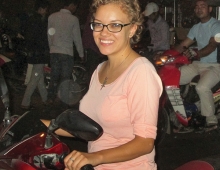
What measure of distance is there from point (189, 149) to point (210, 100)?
0.75 meters

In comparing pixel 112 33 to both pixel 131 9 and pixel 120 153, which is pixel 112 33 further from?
pixel 120 153

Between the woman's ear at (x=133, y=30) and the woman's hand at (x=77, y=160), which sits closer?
the woman's hand at (x=77, y=160)

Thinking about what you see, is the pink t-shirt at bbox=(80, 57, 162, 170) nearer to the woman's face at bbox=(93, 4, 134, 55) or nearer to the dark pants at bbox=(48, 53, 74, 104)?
the woman's face at bbox=(93, 4, 134, 55)

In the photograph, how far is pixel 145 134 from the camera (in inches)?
82.8

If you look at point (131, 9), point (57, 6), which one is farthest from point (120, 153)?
point (57, 6)

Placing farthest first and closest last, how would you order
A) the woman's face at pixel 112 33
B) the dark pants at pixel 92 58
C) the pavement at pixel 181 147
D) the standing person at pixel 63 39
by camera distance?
1. the dark pants at pixel 92 58
2. the standing person at pixel 63 39
3. the pavement at pixel 181 147
4. the woman's face at pixel 112 33

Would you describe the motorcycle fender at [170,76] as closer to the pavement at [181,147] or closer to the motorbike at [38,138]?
the pavement at [181,147]

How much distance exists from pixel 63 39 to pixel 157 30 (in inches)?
74.9

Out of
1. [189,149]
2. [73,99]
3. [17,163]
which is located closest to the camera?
[17,163]

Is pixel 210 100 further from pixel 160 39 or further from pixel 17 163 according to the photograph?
pixel 17 163

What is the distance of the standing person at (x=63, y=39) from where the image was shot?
8.02m

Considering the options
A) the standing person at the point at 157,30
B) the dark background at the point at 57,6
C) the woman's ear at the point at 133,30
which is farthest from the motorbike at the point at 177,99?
the dark background at the point at 57,6

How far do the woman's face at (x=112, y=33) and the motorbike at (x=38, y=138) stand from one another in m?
0.44

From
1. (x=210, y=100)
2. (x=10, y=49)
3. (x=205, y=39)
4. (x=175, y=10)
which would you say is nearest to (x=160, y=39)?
(x=205, y=39)
